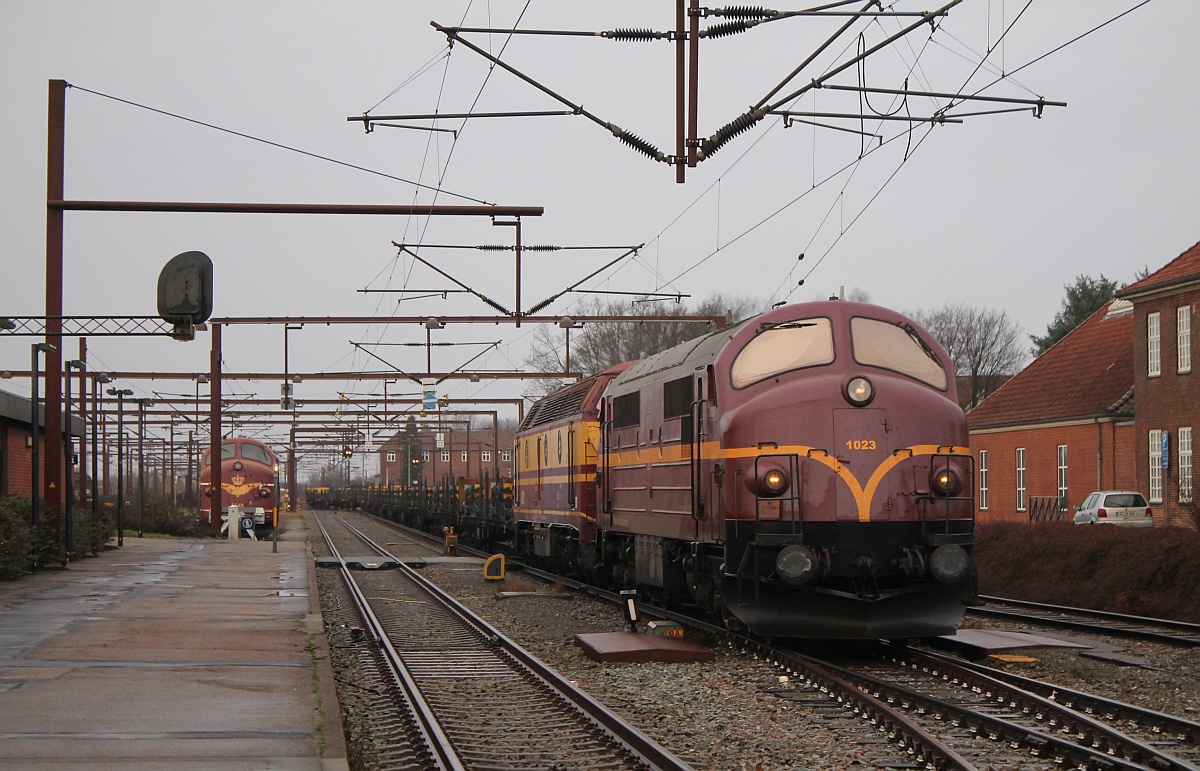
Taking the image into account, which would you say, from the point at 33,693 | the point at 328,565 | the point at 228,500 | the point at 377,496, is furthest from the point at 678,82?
the point at 377,496

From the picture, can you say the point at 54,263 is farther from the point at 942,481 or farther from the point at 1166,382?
the point at 1166,382

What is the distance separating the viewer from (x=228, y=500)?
156 ft

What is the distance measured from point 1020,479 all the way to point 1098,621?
26.8 meters

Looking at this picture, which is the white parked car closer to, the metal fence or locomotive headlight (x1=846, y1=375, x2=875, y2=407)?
the metal fence

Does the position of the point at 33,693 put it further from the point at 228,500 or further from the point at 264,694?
the point at 228,500

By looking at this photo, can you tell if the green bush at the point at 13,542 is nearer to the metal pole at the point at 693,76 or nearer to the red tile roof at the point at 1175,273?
the metal pole at the point at 693,76

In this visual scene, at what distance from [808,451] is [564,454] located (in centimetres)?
1059

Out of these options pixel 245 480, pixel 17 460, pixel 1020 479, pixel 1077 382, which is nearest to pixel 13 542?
pixel 17 460

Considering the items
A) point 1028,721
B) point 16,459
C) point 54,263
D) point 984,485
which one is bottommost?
point 1028,721

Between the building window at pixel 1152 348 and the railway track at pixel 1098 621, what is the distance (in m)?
18.1

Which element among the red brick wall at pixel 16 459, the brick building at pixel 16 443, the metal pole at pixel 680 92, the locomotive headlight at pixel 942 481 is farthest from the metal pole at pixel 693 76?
the red brick wall at pixel 16 459

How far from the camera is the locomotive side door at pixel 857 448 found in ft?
40.0

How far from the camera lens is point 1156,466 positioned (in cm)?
3534

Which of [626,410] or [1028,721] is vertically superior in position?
[626,410]
